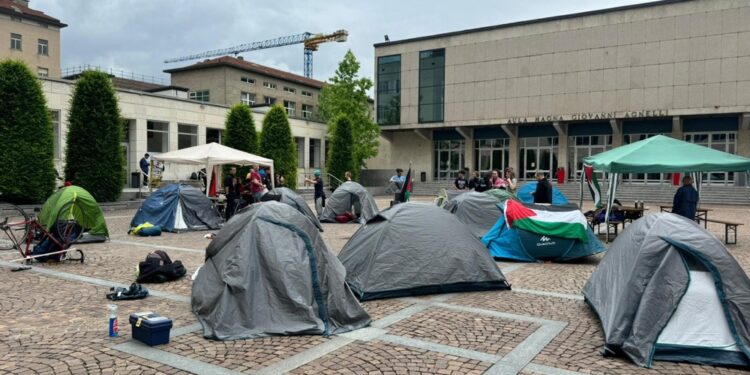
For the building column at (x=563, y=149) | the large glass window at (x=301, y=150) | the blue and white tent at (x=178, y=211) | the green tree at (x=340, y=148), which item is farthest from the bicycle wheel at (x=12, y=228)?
the building column at (x=563, y=149)

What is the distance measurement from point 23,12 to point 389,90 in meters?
32.3

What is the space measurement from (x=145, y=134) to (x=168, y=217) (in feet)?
53.3

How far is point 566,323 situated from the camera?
6348 mm

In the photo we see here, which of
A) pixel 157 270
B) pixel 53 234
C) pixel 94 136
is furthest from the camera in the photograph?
pixel 94 136

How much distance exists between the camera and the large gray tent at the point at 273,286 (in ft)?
19.1

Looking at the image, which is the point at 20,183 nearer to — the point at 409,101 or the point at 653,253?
the point at 653,253

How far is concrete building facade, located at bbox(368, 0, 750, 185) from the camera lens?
31578 mm

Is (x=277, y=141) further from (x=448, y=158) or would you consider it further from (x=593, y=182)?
(x=593, y=182)

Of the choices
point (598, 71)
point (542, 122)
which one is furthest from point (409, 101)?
point (598, 71)

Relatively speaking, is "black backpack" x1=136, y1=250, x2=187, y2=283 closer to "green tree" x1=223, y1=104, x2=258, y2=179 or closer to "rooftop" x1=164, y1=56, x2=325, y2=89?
"green tree" x1=223, y1=104, x2=258, y2=179

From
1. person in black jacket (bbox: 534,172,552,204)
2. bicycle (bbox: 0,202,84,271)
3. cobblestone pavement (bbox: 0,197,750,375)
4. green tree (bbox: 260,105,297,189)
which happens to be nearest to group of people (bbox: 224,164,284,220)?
bicycle (bbox: 0,202,84,271)

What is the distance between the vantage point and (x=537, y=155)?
38875mm

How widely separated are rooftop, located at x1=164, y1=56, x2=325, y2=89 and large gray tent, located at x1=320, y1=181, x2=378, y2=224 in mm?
37796

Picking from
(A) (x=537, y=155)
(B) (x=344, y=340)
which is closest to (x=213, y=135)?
(A) (x=537, y=155)
